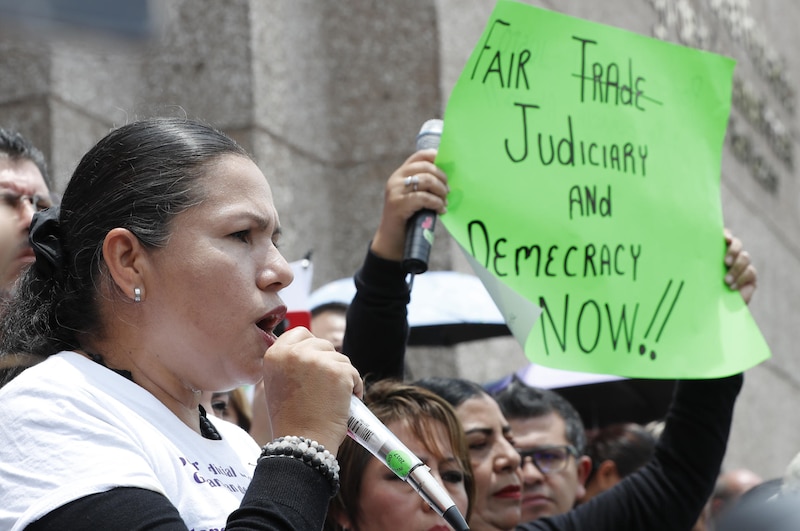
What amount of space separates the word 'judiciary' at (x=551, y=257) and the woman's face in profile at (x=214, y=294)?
103 cm

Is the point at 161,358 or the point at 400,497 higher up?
the point at 161,358

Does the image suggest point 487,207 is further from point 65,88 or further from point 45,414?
point 65,88

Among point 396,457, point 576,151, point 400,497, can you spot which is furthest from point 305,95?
point 396,457

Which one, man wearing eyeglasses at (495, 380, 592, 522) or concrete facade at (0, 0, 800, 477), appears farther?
concrete facade at (0, 0, 800, 477)

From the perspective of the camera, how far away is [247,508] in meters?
1.57

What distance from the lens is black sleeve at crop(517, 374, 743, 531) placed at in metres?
3.05

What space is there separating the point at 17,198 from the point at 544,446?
1.92 m

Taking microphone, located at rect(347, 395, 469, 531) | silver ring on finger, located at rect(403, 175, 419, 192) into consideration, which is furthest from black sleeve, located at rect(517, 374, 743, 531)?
microphone, located at rect(347, 395, 469, 531)

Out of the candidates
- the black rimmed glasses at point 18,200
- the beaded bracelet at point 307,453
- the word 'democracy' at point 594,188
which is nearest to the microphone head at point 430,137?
the word 'democracy' at point 594,188

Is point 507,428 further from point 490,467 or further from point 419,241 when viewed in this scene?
point 419,241

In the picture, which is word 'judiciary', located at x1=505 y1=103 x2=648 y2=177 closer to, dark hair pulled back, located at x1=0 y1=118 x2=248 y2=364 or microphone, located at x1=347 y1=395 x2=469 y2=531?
dark hair pulled back, located at x1=0 y1=118 x2=248 y2=364

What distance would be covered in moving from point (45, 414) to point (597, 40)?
2089mm

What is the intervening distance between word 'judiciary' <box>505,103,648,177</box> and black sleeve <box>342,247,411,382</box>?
0.44m

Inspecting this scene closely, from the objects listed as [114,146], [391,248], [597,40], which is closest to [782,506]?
[114,146]
